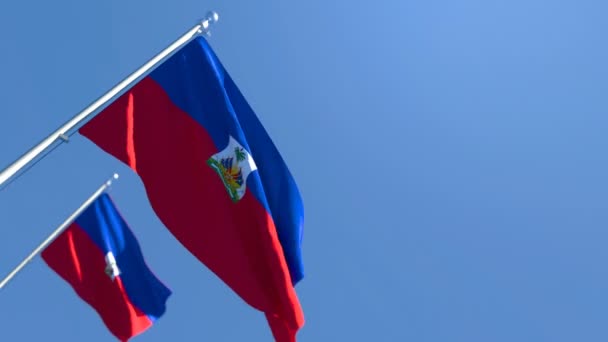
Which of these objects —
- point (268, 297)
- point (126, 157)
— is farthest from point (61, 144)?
point (268, 297)

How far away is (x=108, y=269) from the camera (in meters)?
10.7

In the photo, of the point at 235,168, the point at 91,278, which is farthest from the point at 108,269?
the point at 235,168

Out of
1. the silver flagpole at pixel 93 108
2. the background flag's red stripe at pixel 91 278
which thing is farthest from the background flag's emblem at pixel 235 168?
the background flag's red stripe at pixel 91 278

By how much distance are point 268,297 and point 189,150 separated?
2.11 metres

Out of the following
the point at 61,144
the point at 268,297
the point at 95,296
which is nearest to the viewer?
the point at 61,144

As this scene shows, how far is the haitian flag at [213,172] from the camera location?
754 centimetres

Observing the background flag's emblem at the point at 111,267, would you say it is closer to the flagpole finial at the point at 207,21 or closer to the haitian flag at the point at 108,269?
the haitian flag at the point at 108,269

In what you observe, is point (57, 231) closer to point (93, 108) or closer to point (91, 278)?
point (91, 278)

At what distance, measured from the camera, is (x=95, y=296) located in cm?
1083

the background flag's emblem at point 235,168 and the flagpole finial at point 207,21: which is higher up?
the flagpole finial at point 207,21

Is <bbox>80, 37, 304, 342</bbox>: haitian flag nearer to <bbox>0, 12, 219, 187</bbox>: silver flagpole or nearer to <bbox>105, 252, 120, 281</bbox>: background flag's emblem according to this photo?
<bbox>0, 12, 219, 187</bbox>: silver flagpole

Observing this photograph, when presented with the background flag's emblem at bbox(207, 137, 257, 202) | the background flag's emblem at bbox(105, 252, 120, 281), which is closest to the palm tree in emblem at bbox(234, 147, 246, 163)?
the background flag's emblem at bbox(207, 137, 257, 202)

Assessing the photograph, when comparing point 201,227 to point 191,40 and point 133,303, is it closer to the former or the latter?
point 191,40

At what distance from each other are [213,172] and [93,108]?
6.11 ft
